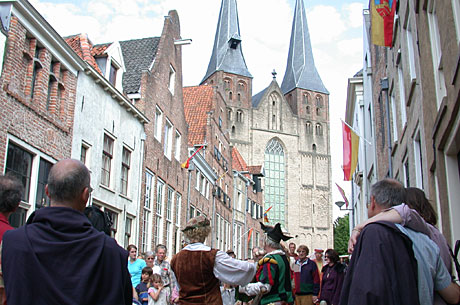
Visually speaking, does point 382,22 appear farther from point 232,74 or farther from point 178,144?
point 232,74

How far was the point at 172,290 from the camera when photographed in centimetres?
545

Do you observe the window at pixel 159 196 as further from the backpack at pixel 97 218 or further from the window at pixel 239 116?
the window at pixel 239 116

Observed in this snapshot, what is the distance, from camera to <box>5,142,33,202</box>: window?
35.0ft

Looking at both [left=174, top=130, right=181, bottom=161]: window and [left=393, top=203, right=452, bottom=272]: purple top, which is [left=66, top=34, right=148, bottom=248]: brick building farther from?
[left=393, top=203, right=452, bottom=272]: purple top

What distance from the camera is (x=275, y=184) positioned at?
219ft

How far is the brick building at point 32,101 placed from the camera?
10.7 m

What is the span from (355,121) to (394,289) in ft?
77.3

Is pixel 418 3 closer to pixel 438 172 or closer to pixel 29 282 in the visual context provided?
pixel 438 172

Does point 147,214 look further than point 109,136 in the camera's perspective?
Yes

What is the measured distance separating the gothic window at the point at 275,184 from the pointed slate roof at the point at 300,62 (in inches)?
538

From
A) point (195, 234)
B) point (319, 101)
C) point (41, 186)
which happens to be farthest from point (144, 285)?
point (319, 101)

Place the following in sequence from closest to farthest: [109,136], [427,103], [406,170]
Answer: [427,103], [406,170], [109,136]

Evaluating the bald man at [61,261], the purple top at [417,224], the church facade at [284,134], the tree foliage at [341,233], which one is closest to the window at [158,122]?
the purple top at [417,224]

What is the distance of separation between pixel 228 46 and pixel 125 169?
58.6 metres
